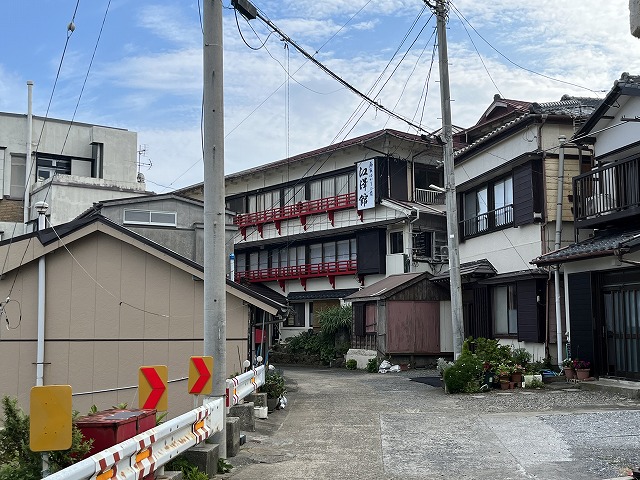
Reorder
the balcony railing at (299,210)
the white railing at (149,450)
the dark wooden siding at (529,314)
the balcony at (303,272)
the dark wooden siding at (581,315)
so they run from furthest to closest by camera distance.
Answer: the balcony at (303,272) < the balcony railing at (299,210) < the dark wooden siding at (529,314) < the dark wooden siding at (581,315) < the white railing at (149,450)

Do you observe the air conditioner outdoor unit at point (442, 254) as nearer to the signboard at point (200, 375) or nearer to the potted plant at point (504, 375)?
the potted plant at point (504, 375)

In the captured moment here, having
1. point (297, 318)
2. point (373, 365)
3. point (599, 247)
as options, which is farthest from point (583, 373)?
point (297, 318)

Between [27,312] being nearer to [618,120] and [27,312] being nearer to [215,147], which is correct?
[215,147]

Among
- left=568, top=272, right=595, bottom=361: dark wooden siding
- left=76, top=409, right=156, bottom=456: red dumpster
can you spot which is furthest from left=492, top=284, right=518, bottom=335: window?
left=76, top=409, right=156, bottom=456: red dumpster

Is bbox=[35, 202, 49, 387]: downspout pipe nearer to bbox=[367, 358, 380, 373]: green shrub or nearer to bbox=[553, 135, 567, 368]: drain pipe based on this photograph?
bbox=[553, 135, 567, 368]: drain pipe

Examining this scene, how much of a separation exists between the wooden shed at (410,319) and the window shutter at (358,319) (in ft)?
2.28

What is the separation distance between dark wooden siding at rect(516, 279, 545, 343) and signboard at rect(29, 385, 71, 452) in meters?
17.6

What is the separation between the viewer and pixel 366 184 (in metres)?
32.3

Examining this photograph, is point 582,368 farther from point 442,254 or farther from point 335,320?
point 335,320

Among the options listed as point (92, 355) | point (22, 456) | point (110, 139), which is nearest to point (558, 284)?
point (92, 355)

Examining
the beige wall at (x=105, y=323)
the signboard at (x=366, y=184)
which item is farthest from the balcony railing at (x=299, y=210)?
the beige wall at (x=105, y=323)

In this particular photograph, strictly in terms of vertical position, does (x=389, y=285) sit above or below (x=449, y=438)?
above

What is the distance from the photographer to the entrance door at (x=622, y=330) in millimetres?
16344

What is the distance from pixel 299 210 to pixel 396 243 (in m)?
6.87
